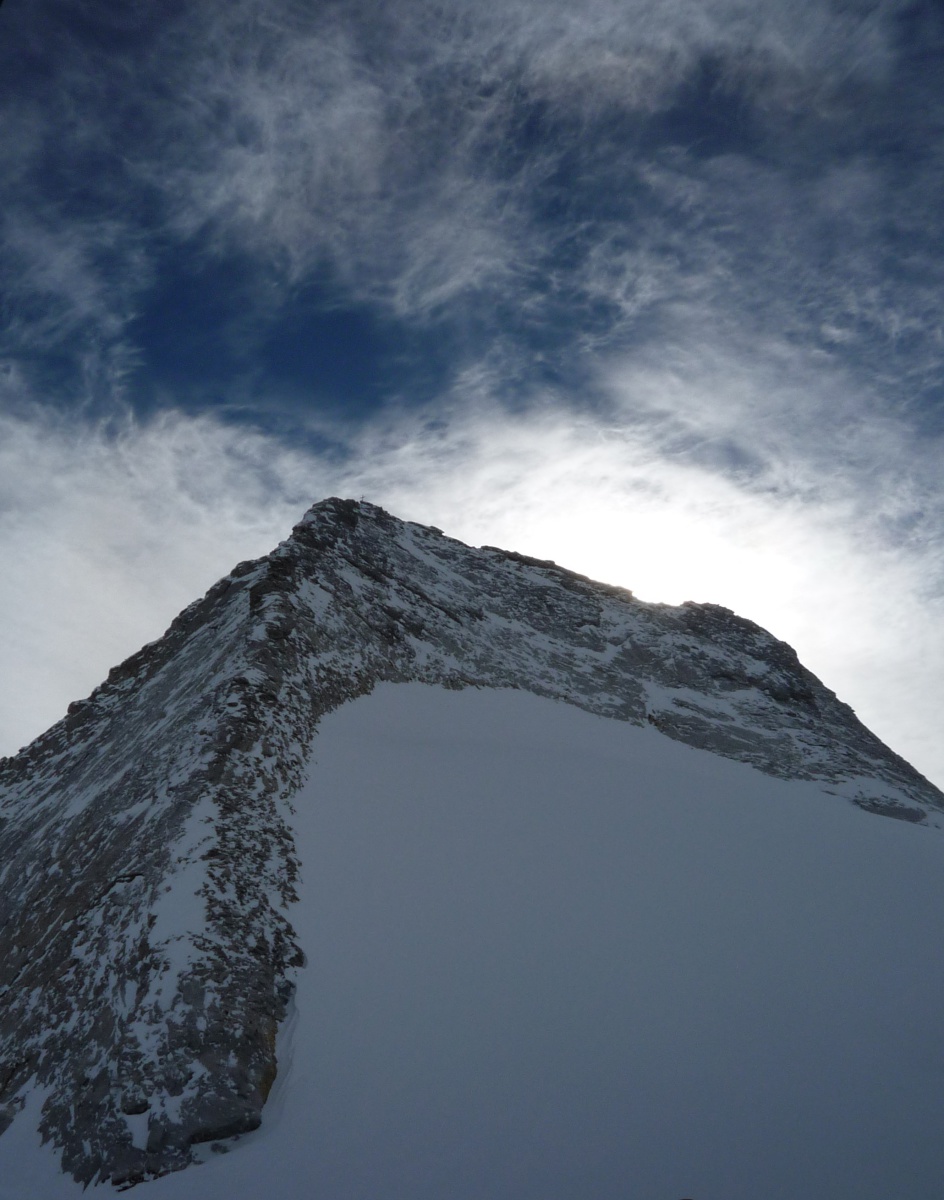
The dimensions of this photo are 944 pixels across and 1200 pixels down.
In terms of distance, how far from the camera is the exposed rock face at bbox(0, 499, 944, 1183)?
7633 millimetres

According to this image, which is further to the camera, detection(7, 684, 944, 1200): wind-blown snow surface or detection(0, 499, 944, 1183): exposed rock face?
detection(0, 499, 944, 1183): exposed rock face

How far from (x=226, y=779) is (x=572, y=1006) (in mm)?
6337

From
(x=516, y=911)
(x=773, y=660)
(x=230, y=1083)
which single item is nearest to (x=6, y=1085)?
(x=230, y=1083)

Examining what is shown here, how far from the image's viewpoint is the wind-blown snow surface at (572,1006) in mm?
6988

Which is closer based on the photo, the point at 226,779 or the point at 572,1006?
the point at 572,1006

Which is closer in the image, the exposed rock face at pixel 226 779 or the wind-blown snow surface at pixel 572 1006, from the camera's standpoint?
the wind-blown snow surface at pixel 572 1006

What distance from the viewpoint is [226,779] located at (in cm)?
1152

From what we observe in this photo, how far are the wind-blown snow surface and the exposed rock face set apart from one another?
1.73ft

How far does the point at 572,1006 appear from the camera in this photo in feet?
30.3

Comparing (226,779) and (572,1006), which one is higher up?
(226,779)

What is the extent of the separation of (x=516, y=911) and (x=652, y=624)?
26676 millimetres

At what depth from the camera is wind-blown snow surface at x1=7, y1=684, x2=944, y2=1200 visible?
6988 millimetres

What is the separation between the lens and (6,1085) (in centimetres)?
820

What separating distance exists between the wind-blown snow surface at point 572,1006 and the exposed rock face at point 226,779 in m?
0.53
